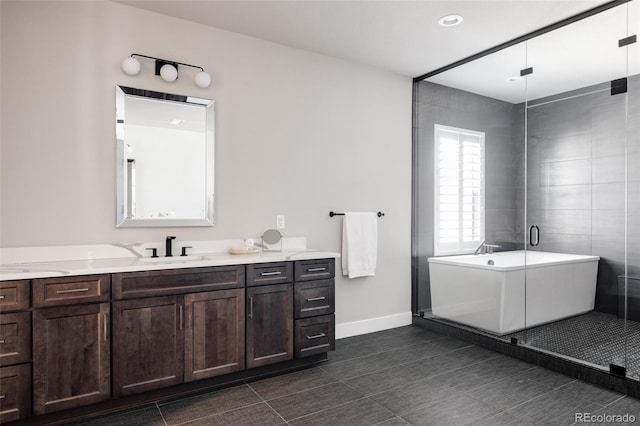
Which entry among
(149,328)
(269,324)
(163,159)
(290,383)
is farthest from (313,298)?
(163,159)

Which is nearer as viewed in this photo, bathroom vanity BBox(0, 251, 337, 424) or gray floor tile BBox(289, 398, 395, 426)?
bathroom vanity BBox(0, 251, 337, 424)

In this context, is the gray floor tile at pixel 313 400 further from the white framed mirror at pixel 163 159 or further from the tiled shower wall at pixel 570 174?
the tiled shower wall at pixel 570 174

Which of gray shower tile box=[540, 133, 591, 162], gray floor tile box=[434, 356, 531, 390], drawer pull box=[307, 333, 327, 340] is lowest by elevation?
gray floor tile box=[434, 356, 531, 390]

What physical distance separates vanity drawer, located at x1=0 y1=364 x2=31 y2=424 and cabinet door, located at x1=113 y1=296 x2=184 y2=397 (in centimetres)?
41

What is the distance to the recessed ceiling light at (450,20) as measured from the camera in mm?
2934

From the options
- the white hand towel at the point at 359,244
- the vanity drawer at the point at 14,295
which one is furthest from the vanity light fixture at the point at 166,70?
the white hand towel at the point at 359,244

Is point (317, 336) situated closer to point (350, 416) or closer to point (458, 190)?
point (350, 416)

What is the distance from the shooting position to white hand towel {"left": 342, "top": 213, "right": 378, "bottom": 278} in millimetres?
3750

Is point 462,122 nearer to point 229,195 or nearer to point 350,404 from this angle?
point 229,195

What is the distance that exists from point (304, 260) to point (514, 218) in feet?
5.99

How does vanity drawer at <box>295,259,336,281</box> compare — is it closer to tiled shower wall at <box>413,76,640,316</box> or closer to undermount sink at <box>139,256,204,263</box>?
undermount sink at <box>139,256,204,263</box>

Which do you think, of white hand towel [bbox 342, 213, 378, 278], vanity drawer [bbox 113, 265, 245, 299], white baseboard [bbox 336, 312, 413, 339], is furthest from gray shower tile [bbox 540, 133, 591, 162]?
vanity drawer [bbox 113, 265, 245, 299]

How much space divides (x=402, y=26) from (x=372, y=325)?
2726 mm

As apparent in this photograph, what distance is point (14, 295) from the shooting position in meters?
2.04
